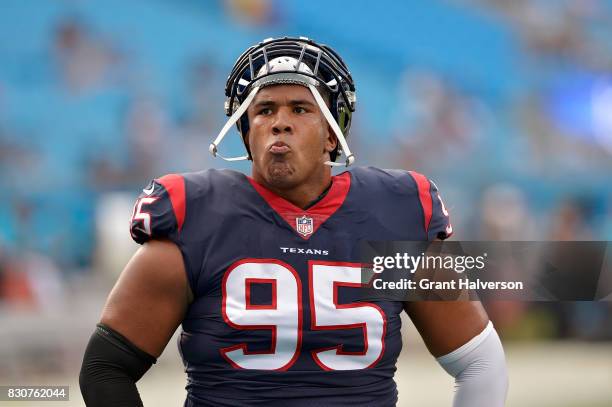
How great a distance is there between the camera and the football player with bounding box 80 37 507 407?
2.12m

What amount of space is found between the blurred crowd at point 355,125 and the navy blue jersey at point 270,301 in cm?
473

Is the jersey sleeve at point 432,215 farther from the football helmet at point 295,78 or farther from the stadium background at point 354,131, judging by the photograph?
the stadium background at point 354,131

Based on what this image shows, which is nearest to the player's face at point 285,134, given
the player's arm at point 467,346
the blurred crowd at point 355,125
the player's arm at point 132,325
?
the player's arm at point 132,325

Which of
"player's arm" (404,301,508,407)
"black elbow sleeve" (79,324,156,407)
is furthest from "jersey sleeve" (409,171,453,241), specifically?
"black elbow sleeve" (79,324,156,407)

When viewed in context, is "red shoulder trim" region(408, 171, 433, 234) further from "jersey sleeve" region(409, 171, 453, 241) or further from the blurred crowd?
the blurred crowd

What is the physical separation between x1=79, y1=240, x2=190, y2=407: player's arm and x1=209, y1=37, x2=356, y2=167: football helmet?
12.4 inches

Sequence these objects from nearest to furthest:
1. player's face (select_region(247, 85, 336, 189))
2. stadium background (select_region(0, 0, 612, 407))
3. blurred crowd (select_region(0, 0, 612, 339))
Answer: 1. player's face (select_region(247, 85, 336, 189))
2. stadium background (select_region(0, 0, 612, 407))
3. blurred crowd (select_region(0, 0, 612, 339))

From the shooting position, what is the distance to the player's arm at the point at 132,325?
2.10 m

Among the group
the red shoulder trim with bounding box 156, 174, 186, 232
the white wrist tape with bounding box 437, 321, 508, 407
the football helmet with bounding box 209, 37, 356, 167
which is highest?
the football helmet with bounding box 209, 37, 356, 167

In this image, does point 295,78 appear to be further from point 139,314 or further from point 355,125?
point 355,125

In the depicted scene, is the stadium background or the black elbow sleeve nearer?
the black elbow sleeve

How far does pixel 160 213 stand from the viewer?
2139 mm

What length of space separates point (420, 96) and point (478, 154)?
2.60 ft

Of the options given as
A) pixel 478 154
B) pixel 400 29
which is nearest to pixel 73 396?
pixel 478 154
